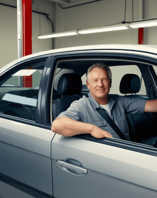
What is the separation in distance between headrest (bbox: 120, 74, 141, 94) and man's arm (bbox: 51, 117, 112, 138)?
3.59 feet

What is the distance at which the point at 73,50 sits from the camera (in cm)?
149

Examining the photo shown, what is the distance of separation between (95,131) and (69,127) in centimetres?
15

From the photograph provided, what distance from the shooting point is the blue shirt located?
1495 mm


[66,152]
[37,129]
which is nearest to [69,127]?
[66,152]

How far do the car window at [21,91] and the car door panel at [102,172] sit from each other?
434 mm

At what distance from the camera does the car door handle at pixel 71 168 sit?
119 centimetres

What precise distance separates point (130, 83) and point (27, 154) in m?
1.23

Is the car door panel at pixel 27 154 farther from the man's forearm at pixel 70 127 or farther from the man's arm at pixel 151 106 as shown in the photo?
the man's arm at pixel 151 106

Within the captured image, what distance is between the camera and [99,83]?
1.60m

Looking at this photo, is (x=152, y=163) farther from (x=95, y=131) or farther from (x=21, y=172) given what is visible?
(x=21, y=172)

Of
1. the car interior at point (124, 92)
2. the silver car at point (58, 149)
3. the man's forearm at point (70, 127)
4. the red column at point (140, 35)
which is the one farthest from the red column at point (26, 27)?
the red column at point (140, 35)

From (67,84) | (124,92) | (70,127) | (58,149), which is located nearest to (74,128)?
(70,127)

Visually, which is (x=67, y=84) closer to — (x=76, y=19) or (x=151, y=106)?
(x=151, y=106)

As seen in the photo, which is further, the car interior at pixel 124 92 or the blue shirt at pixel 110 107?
the car interior at pixel 124 92
